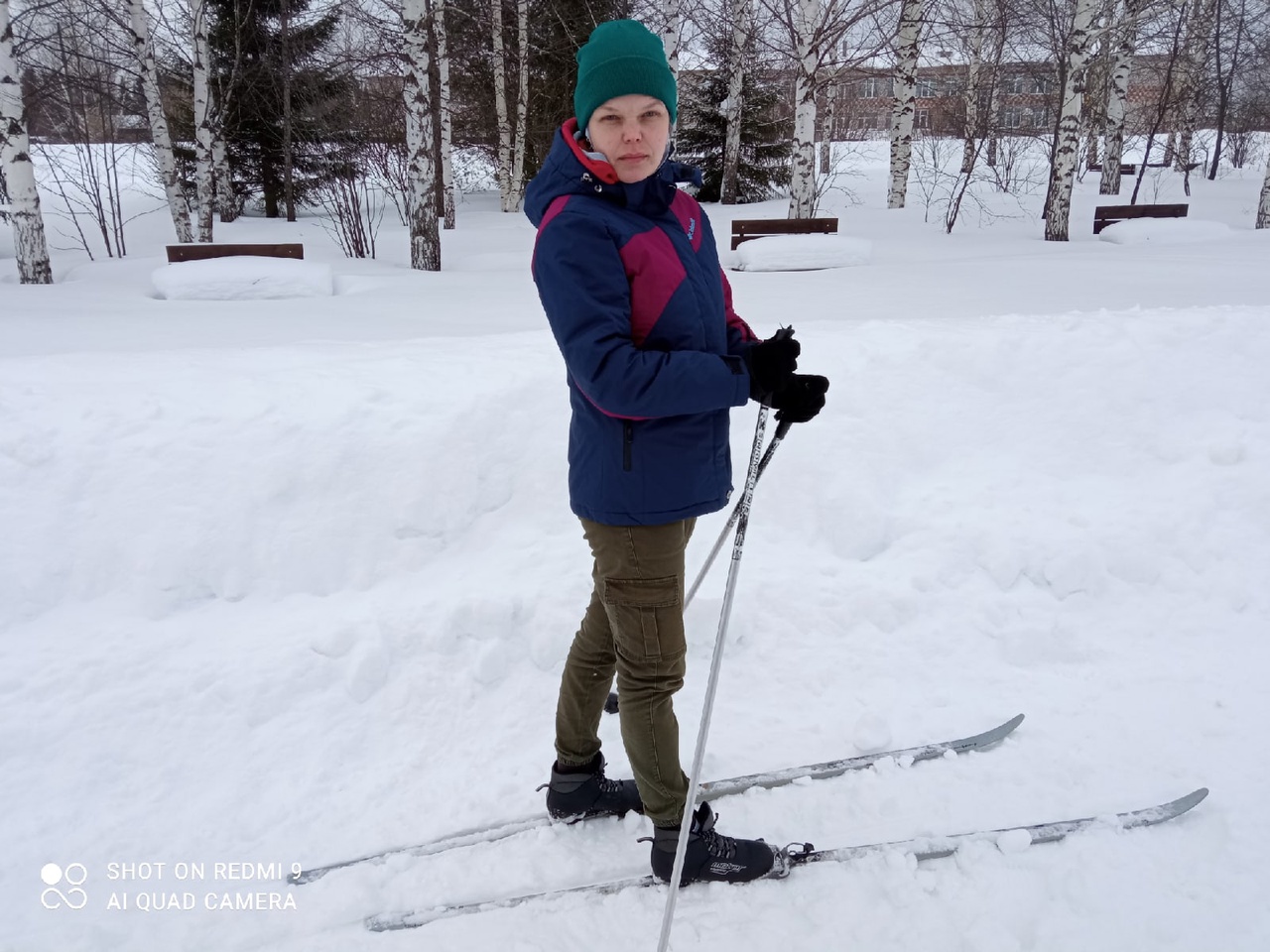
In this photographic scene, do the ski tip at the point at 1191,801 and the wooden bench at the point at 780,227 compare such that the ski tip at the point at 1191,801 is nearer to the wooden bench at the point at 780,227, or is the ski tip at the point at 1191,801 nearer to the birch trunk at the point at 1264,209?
the wooden bench at the point at 780,227

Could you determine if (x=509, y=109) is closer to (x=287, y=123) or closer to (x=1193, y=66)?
(x=287, y=123)

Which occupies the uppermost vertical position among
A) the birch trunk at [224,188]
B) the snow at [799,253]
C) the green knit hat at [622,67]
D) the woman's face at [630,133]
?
the birch trunk at [224,188]

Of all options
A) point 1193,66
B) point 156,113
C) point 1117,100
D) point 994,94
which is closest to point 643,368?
point 156,113

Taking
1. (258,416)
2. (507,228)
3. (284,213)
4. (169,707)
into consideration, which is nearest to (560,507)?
(258,416)

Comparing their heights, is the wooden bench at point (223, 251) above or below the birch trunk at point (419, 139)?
below

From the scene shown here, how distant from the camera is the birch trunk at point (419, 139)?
373 inches

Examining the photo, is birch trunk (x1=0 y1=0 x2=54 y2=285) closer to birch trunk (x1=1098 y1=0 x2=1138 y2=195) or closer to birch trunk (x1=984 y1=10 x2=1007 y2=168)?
birch trunk (x1=1098 y1=0 x2=1138 y2=195)

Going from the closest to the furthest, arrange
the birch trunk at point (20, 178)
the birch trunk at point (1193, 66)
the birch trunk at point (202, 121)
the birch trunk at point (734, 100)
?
the birch trunk at point (20, 178)
the birch trunk at point (202, 121)
the birch trunk at point (734, 100)
the birch trunk at point (1193, 66)

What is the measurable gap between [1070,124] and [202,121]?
14.0 metres

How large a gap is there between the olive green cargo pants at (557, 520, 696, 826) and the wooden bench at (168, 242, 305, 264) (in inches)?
350

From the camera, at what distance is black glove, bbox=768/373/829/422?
6.23ft

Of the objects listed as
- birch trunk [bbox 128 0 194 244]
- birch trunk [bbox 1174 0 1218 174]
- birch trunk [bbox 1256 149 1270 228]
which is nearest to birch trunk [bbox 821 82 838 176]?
birch trunk [bbox 1174 0 1218 174]

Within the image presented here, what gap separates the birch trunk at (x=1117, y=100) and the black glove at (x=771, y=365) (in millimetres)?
15700

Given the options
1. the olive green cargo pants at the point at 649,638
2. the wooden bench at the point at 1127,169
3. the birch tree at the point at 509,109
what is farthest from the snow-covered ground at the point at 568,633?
the wooden bench at the point at 1127,169
